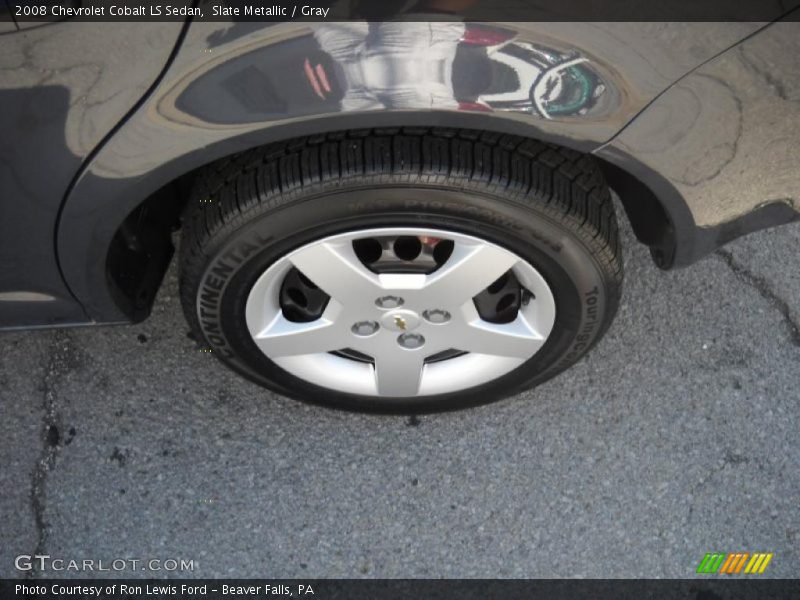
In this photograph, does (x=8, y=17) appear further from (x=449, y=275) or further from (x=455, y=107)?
(x=449, y=275)

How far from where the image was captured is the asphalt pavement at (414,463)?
6.86 ft

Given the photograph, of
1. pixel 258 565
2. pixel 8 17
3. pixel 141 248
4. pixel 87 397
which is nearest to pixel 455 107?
pixel 8 17

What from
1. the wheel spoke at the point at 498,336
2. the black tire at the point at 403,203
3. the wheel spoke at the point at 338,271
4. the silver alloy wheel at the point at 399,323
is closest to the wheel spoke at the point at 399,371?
the silver alloy wheel at the point at 399,323

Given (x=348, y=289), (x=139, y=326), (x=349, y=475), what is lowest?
(x=349, y=475)

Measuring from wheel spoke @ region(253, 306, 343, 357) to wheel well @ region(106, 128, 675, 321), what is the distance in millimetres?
311

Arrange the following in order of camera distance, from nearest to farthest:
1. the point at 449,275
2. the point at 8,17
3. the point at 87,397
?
the point at 8,17
the point at 449,275
the point at 87,397

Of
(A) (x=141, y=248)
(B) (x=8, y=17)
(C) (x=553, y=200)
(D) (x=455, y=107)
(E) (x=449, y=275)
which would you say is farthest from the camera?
(A) (x=141, y=248)

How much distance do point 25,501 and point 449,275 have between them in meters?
1.25

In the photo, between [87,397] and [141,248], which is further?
[87,397]

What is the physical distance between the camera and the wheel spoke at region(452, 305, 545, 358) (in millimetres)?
1946

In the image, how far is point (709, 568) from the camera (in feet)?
6.81

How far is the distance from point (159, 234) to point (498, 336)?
0.85 meters

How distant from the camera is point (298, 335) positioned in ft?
6.39

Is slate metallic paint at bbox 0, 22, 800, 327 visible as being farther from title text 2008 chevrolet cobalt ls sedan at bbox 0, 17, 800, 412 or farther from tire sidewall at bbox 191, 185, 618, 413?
tire sidewall at bbox 191, 185, 618, 413
